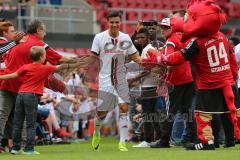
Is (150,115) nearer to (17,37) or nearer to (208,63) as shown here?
(17,37)

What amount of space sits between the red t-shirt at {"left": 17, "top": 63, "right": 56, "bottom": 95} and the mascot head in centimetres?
216

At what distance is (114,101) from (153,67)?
1.07m

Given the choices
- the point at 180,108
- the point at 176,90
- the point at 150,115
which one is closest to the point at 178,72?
the point at 176,90

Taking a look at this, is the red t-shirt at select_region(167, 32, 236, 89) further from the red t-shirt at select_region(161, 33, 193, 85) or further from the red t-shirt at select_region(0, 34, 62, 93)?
the red t-shirt at select_region(0, 34, 62, 93)

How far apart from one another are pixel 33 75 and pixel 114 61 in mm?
1785

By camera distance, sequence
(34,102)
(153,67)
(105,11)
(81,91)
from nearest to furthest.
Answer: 1. (34,102)
2. (153,67)
3. (81,91)
4. (105,11)

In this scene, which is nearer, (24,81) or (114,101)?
(24,81)

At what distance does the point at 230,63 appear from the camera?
10.9 meters

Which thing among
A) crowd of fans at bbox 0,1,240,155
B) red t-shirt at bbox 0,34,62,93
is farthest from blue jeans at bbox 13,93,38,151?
red t-shirt at bbox 0,34,62,93

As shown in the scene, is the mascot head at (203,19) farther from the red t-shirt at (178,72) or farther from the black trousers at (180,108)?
the black trousers at (180,108)

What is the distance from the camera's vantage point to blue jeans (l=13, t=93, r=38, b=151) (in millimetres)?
11180

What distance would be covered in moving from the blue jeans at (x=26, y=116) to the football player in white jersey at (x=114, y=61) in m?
1.48

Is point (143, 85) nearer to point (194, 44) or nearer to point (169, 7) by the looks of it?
point (194, 44)

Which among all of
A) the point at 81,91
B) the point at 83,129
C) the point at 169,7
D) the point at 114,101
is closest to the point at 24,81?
the point at 114,101
